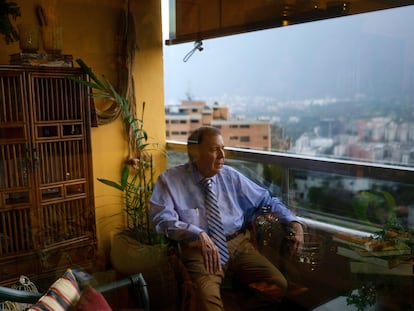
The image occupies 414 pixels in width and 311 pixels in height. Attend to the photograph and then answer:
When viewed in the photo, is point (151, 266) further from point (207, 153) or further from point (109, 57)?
point (109, 57)

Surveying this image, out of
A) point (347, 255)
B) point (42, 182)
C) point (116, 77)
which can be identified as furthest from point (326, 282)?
→ point (116, 77)

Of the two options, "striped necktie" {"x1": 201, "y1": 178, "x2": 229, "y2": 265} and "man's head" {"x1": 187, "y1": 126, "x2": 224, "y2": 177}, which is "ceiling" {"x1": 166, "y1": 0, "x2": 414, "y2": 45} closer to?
"man's head" {"x1": 187, "y1": 126, "x2": 224, "y2": 177}

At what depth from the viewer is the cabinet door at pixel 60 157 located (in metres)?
2.25

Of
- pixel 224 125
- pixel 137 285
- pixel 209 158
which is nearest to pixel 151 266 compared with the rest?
pixel 137 285

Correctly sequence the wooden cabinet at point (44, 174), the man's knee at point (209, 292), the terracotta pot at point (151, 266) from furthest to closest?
the wooden cabinet at point (44, 174)
the terracotta pot at point (151, 266)
the man's knee at point (209, 292)

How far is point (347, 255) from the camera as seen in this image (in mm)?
1752

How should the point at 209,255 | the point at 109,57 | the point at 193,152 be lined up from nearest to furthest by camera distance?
the point at 209,255 → the point at 193,152 → the point at 109,57

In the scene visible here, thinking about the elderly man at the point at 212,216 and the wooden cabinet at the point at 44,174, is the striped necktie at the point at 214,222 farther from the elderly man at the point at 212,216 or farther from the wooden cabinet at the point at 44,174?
the wooden cabinet at the point at 44,174

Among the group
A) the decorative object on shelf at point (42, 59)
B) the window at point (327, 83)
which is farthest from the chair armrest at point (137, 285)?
the decorative object on shelf at point (42, 59)

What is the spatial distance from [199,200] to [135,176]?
0.76 meters

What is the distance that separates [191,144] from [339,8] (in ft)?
3.48

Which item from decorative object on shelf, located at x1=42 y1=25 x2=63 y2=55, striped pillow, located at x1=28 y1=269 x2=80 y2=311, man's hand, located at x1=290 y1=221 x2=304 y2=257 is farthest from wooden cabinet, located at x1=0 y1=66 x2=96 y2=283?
man's hand, located at x1=290 y1=221 x2=304 y2=257

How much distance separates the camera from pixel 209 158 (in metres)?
2.09

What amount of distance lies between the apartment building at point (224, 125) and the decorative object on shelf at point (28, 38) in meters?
1.00
